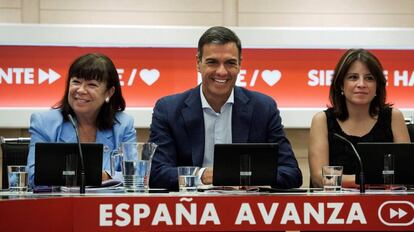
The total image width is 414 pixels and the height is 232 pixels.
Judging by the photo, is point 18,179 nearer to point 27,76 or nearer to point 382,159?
point 382,159

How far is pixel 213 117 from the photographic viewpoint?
10.8ft

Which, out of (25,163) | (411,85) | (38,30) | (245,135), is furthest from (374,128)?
(38,30)

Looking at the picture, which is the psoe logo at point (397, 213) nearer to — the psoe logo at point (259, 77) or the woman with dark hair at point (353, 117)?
the woman with dark hair at point (353, 117)

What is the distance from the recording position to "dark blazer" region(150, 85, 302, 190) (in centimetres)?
319

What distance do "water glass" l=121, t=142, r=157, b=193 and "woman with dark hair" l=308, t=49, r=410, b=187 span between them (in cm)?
104

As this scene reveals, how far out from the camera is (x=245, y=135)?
3232 millimetres

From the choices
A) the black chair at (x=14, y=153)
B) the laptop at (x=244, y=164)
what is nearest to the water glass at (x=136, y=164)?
the laptop at (x=244, y=164)

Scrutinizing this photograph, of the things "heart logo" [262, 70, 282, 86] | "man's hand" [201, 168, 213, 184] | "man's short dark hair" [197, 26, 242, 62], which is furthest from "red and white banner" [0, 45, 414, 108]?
"man's hand" [201, 168, 213, 184]

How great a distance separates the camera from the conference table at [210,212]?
6.70 feet

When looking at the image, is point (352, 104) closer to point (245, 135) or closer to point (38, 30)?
point (245, 135)

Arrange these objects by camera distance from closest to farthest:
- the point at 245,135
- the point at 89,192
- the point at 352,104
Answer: the point at 89,192 < the point at 245,135 < the point at 352,104

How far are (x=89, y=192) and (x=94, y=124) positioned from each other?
1.04 meters

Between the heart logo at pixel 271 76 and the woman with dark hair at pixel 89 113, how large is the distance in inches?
55.6

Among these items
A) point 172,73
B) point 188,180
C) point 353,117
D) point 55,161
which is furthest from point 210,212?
point 172,73
